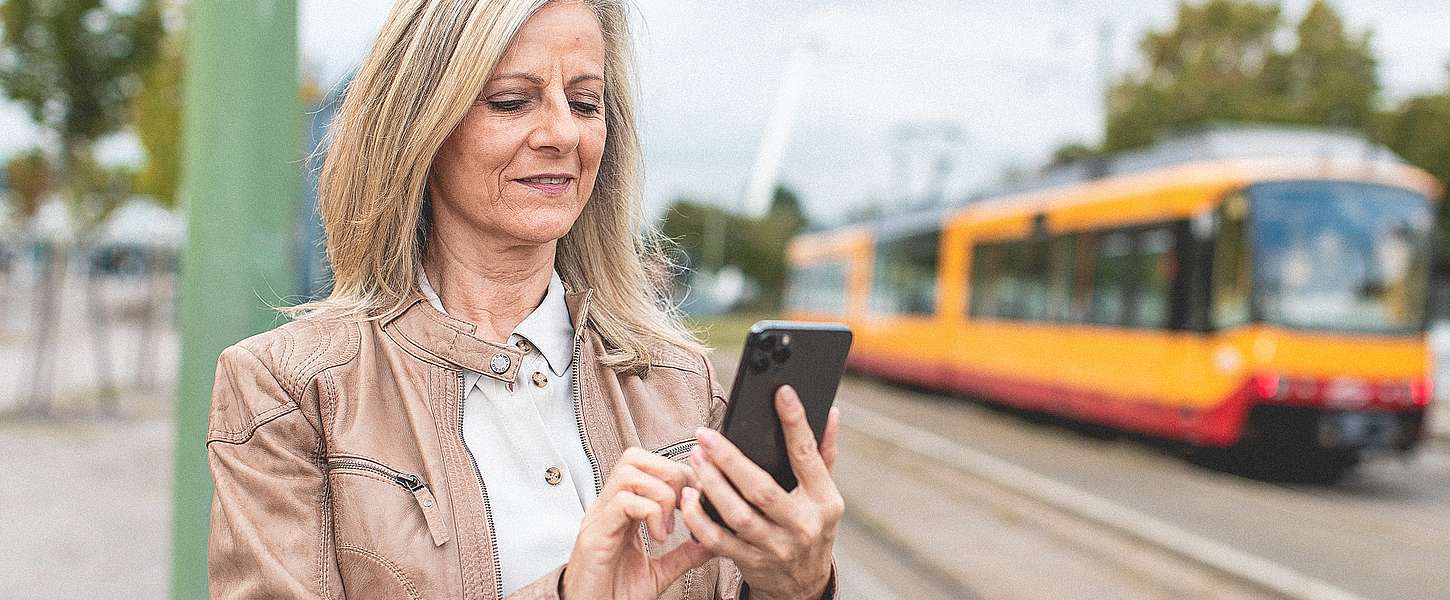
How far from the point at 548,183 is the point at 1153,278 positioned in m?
11.6

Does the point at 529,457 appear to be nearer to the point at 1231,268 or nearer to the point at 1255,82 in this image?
the point at 1231,268

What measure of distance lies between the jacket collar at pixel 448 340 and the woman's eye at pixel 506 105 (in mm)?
282

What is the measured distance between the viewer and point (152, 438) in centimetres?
988

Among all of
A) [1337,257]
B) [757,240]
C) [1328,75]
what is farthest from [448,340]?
[757,240]

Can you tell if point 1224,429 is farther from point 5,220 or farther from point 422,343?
point 5,220

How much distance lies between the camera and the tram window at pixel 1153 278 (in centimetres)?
1245

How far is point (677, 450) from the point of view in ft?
6.36

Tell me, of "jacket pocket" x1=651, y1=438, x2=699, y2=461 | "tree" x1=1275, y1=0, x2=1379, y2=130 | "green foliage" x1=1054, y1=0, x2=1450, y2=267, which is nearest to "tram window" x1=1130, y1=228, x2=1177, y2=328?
"jacket pocket" x1=651, y1=438, x2=699, y2=461

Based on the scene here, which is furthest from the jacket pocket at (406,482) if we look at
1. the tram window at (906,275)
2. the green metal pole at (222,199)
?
the tram window at (906,275)

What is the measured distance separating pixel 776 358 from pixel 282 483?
2.03 feet

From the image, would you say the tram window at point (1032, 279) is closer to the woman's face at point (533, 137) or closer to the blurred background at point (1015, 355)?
the blurred background at point (1015, 355)

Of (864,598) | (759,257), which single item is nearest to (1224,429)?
(864,598)

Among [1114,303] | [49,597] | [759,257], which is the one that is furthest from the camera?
[759,257]

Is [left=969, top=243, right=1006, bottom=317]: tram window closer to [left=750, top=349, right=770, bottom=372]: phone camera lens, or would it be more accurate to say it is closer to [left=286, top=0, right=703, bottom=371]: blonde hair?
[left=286, top=0, right=703, bottom=371]: blonde hair
